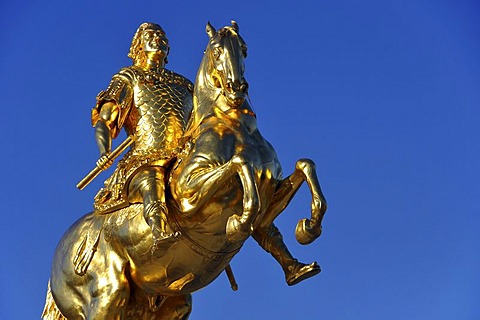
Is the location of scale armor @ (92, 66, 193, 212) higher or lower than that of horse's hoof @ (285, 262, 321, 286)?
higher

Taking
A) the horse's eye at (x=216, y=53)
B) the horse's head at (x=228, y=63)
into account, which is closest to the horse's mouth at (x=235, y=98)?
the horse's head at (x=228, y=63)

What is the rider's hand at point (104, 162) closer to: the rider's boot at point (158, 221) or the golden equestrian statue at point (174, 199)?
the golden equestrian statue at point (174, 199)

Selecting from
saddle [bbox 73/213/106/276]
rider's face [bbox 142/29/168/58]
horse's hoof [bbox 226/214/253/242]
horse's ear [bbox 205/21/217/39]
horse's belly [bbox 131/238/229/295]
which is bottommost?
horse's hoof [bbox 226/214/253/242]

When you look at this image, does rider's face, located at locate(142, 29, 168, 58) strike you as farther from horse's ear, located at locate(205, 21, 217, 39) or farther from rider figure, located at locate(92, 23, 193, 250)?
horse's ear, located at locate(205, 21, 217, 39)

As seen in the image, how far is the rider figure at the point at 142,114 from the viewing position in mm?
7098

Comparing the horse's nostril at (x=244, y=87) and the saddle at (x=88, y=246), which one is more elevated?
the horse's nostril at (x=244, y=87)

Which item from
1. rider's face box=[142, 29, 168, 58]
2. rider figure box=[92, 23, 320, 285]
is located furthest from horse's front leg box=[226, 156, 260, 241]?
rider's face box=[142, 29, 168, 58]

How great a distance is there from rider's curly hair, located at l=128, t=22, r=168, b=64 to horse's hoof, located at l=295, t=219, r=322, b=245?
265 centimetres

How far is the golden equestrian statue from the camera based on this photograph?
6.49 m

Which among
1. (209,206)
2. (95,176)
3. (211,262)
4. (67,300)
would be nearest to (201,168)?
(209,206)

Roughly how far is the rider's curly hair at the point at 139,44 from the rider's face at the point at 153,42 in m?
0.04

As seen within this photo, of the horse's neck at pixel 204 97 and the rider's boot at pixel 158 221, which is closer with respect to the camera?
the rider's boot at pixel 158 221

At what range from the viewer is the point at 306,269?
6.70m

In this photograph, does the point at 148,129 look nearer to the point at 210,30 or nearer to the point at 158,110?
the point at 158,110
